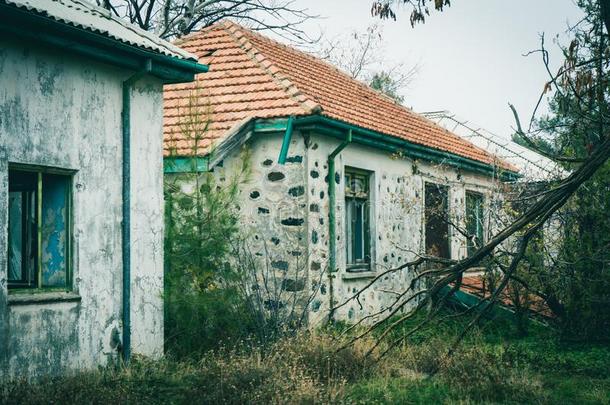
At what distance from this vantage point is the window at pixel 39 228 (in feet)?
24.3

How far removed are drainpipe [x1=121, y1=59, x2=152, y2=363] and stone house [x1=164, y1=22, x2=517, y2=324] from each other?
1.57 m

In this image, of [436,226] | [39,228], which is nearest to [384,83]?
[436,226]

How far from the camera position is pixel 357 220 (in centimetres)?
1284

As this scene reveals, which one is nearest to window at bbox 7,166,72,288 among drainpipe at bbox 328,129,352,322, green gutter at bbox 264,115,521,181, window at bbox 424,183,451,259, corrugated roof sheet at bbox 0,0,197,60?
corrugated roof sheet at bbox 0,0,197,60

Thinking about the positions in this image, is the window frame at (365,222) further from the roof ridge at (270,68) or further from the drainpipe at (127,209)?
the drainpipe at (127,209)

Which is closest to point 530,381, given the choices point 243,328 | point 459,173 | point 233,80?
point 243,328

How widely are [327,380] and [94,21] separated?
457 centimetres

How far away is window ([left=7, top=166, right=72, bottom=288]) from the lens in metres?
7.40

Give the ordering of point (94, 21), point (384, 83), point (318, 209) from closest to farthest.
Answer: point (94, 21)
point (318, 209)
point (384, 83)

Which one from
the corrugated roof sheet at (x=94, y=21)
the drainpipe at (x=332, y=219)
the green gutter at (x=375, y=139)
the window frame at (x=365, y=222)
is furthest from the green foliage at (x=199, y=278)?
the window frame at (x=365, y=222)

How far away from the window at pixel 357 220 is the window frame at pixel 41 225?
562 centimetres

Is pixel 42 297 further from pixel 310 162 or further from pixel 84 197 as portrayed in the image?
pixel 310 162

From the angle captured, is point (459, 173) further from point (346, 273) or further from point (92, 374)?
point (92, 374)

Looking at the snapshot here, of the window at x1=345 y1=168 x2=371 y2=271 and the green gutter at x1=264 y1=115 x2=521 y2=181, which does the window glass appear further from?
the window at x1=345 y1=168 x2=371 y2=271
